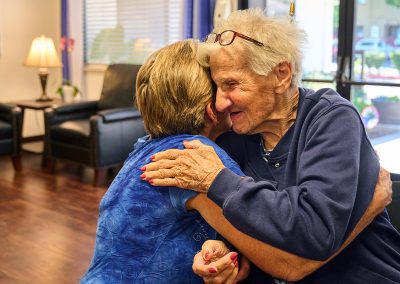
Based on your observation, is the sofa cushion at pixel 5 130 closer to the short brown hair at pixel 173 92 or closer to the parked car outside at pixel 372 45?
the parked car outside at pixel 372 45

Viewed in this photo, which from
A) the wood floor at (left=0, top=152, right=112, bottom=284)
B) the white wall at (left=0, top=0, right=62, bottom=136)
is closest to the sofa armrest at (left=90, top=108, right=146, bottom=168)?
the wood floor at (left=0, top=152, right=112, bottom=284)

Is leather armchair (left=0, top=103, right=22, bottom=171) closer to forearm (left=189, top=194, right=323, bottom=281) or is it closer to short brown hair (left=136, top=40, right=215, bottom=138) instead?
short brown hair (left=136, top=40, right=215, bottom=138)

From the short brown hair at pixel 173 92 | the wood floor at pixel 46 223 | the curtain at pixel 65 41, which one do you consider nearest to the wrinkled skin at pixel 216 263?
the short brown hair at pixel 173 92

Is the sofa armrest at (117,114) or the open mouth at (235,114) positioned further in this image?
the sofa armrest at (117,114)

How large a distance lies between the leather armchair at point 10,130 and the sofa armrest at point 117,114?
1.01 metres

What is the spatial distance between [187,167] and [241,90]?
30 centimetres

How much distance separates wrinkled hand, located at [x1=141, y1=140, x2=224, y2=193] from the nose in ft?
0.56

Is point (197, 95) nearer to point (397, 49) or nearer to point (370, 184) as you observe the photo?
point (370, 184)

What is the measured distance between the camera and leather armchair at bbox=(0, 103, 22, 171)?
5137 mm

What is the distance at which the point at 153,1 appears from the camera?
5777 millimetres

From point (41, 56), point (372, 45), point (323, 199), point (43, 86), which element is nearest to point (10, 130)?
point (43, 86)

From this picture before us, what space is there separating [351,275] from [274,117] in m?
0.45

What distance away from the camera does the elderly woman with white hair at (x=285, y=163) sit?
1.05 metres

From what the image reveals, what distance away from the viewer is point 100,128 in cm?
464
